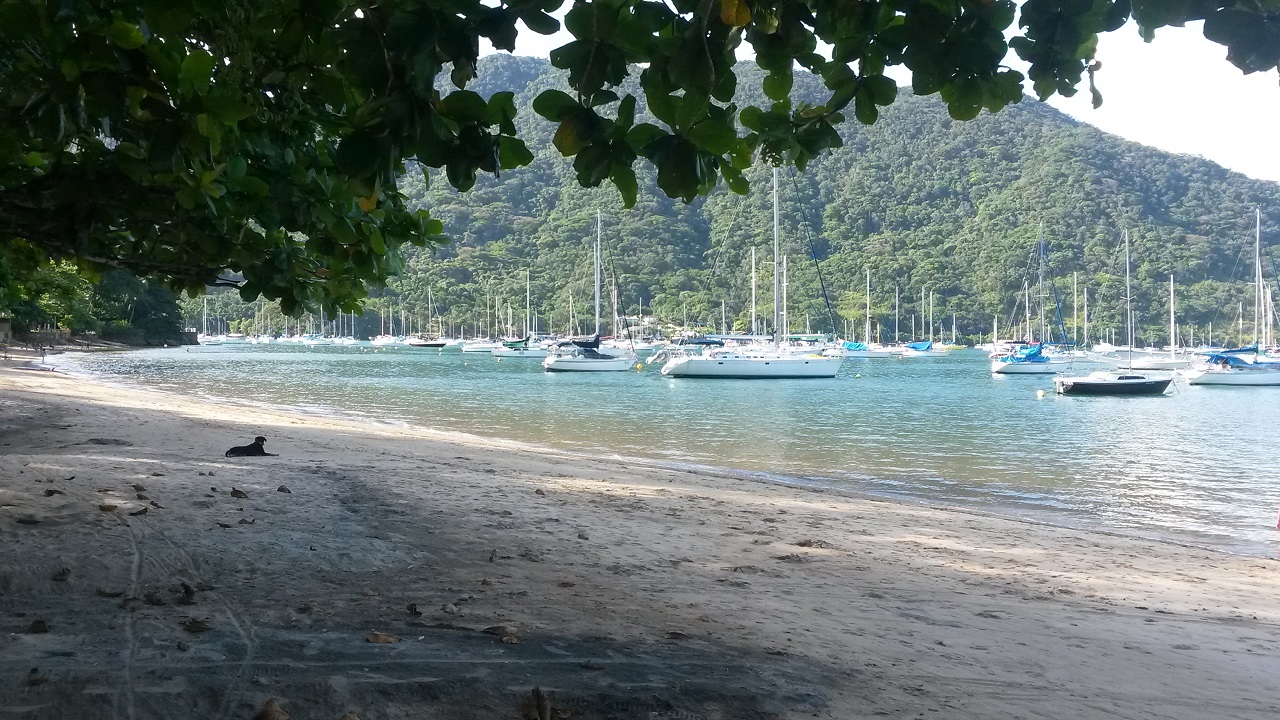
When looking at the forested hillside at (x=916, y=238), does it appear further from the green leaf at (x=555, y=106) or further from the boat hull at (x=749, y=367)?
the green leaf at (x=555, y=106)

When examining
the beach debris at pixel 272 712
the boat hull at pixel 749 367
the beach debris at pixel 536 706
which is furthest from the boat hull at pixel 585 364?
the beach debris at pixel 272 712

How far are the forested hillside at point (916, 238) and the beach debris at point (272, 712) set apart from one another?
294ft

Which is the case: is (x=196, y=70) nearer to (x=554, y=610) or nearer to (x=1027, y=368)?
(x=554, y=610)

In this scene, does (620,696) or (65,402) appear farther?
(65,402)

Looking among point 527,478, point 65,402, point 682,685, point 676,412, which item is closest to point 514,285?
point 676,412

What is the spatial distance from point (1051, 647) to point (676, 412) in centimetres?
2470

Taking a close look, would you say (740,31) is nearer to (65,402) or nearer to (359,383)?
(65,402)

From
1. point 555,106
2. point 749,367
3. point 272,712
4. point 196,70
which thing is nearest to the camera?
point 555,106

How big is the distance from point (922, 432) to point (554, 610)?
2098cm

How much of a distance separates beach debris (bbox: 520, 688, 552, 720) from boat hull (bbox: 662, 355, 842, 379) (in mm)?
44592

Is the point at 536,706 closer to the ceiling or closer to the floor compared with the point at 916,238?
closer to the floor

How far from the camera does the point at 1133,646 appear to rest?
5000mm

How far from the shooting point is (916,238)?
4715 inches

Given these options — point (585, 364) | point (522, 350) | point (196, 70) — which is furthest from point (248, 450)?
point (522, 350)
